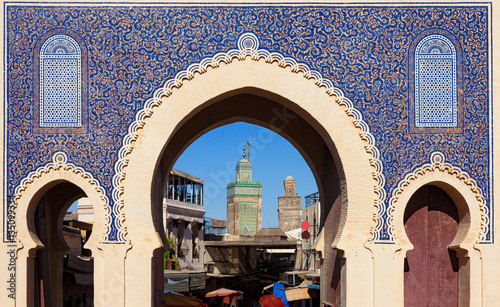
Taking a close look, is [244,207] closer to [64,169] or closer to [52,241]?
[52,241]

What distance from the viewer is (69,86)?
8.21m

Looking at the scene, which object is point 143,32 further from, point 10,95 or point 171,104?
point 10,95

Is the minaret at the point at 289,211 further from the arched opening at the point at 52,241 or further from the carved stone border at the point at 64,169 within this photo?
the carved stone border at the point at 64,169

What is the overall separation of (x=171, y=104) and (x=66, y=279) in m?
5.32

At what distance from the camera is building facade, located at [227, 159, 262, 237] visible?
45.2m

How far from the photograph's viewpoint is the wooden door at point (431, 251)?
8594 mm

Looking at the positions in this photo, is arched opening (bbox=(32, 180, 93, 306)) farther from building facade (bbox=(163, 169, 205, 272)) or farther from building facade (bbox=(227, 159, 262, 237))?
building facade (bbox=(227, 159, 262, 237))

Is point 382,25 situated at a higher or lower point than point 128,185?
higher

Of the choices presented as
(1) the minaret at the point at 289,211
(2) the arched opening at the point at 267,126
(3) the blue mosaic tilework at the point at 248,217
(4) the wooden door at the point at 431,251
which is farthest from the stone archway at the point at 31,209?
(3) the blue mosaic tilework at the point at 248,217

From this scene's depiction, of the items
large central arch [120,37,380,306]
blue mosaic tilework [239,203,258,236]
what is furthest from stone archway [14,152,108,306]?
blue mosaic tilework [239,203,258,236]

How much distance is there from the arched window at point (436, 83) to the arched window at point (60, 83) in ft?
12.6

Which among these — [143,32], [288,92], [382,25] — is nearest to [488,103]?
[382,25]

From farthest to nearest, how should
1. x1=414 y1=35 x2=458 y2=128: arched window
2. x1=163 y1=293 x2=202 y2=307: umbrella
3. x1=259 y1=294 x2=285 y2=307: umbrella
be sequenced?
x1=259 y1=294 x2=285 y2=307: umbrella < x1=163 y1=293 x2=202 y2=307: umbrella < x1=414 y1=35 x2=458 y2=128: arched window

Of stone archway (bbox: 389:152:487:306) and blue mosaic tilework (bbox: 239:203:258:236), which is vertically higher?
stone archway (bbox: 389:152:487:306)
